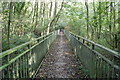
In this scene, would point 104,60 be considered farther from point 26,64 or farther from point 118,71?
point 26,64

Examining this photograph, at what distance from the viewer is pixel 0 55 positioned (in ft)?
6.56

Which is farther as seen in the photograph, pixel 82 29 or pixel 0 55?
pixel 82 29

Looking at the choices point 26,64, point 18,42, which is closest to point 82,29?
point 18,42

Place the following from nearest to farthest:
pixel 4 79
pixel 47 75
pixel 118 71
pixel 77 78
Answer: pixel 118 71, pixel 4 79, pixel 77 78, pixel 47 75

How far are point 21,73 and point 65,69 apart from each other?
113 inches

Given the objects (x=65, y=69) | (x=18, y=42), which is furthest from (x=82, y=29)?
(x=65, y=69)

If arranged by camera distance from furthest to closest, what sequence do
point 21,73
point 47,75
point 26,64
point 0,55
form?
point 47,75 → point 26,64 → point 21,73 → point 0,55

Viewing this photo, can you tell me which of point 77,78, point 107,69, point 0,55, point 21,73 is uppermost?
point 0,55

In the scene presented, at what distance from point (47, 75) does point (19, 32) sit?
14.2 m

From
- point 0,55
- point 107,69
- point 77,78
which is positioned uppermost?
point 0,55

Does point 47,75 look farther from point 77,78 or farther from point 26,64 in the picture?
point 26,64

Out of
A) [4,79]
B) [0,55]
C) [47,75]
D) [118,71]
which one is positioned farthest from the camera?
[47,75]

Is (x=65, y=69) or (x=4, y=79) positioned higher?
(x=4, y=79)

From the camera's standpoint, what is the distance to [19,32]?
18.2 meters
